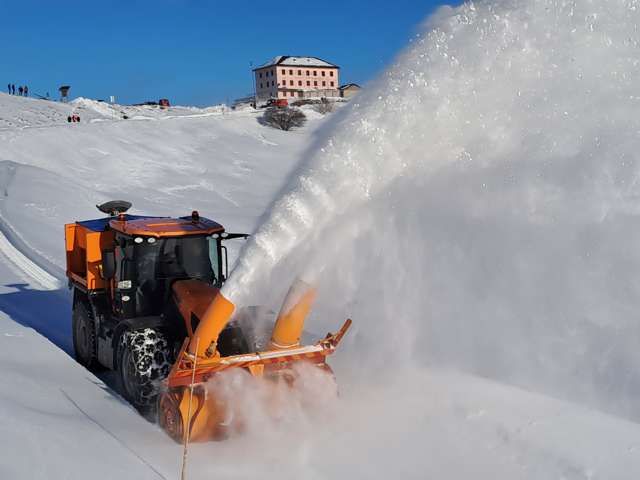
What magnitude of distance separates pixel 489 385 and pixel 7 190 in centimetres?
1763

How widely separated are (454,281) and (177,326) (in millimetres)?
3818

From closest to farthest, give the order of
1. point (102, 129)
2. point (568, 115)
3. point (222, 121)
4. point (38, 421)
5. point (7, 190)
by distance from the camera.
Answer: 1. point (38, 421)
2. point (568, 115)
3. point (7, 190)
4. point (102, 129)
5. point (222, 121)

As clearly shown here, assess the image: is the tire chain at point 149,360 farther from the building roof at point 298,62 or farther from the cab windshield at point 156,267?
the building roof at point 298,62

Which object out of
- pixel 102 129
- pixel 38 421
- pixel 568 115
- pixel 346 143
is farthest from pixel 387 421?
pixel 102 129

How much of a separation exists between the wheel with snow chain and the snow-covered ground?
25 cm

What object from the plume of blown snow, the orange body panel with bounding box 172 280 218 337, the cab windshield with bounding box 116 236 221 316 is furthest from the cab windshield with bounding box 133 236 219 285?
the plume of blown snow

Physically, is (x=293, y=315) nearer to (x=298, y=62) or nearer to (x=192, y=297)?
(x=192, y=297)

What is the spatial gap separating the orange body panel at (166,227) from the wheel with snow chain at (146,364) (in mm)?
1049

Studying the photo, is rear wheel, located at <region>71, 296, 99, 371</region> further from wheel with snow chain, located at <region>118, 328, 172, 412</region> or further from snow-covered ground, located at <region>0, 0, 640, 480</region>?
wheel with snow chain, located at <region>118, 328, 172, 412</region>

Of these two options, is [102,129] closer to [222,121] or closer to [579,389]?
[222,121]

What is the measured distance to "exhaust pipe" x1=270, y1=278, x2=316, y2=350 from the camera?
574 cm

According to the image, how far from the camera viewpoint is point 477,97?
5887 millimetres

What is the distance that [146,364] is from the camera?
20.8 ft

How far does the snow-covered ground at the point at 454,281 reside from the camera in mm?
5430
